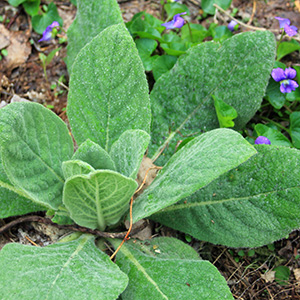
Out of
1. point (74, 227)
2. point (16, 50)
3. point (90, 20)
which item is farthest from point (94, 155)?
point (16, 50)

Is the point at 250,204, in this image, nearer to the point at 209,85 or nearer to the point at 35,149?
the point at 209,85

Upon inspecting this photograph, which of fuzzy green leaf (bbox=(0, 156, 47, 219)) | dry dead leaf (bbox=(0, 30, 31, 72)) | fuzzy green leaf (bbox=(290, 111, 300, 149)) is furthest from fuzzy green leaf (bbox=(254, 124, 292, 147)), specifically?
dry dead leaf (bbox=(0, 30, 31, 72))

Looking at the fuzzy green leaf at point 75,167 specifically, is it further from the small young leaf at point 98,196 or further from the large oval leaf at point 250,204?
the large oval leaf at point 250,204

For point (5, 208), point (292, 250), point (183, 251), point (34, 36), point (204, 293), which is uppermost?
point (34, 36)

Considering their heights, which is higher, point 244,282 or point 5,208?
point 5,208

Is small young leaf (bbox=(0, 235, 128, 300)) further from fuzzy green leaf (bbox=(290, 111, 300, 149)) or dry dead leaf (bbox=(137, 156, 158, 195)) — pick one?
fuzzy green leaf (bbox=(290, 111, 300, 149))

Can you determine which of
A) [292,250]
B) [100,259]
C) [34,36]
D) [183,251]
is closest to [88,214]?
[100,259]

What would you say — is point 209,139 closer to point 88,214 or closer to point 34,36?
point 88,214

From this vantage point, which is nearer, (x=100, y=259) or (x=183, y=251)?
(x=100, y=259)
